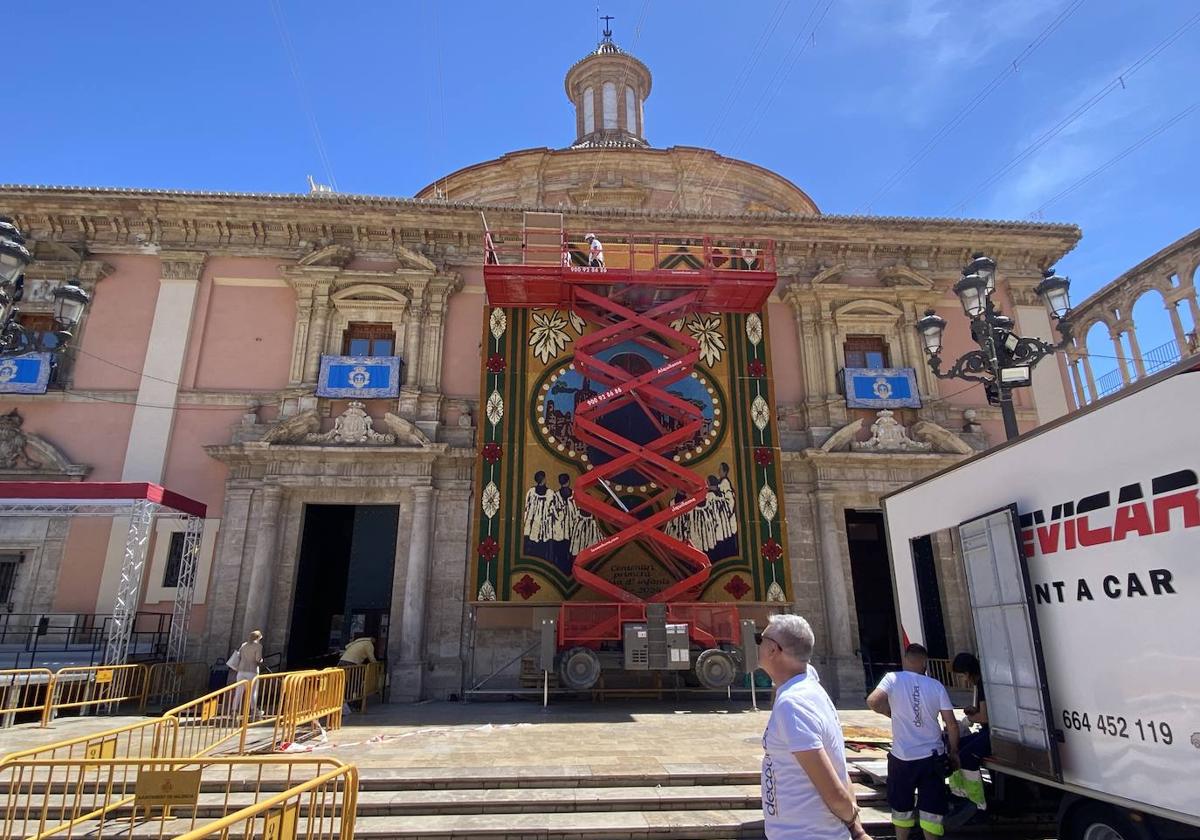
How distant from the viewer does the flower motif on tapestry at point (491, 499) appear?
13406mm

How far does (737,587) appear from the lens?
1329cm

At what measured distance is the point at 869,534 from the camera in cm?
1828

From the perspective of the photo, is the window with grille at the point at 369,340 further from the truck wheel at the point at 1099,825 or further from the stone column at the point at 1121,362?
the stone column at the point at 1121,362

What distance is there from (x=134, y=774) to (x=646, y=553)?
28.5 feet

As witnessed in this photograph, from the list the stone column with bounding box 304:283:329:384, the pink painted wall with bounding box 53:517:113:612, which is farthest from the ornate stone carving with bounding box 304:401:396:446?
the pink painted wall with bounding box 53:517:113:612

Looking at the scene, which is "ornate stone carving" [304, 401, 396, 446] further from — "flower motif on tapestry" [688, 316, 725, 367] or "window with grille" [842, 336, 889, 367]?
"window with grille" [842, 336, 889, 367]

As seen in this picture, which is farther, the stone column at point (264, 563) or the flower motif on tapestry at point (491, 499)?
the flower motif on tapestry at point (491, 499)

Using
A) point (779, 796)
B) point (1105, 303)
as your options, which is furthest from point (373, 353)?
point (1105, 303)

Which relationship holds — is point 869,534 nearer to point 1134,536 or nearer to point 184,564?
point 1134,536

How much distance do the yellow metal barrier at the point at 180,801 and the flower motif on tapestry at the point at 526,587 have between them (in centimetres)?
607

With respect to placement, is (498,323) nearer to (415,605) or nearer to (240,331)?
(240,331)

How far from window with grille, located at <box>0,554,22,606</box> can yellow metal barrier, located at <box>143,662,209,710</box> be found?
4145mm

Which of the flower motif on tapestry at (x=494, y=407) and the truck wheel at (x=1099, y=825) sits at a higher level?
the flower motif on tapestry at (x=494, y=407)

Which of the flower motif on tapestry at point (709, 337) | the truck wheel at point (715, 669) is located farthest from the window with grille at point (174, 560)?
the flower motif on tapestry at point (709, 337)
